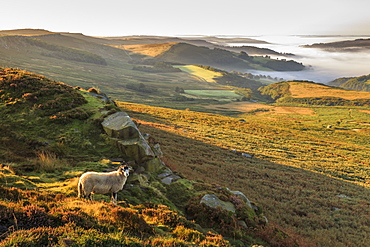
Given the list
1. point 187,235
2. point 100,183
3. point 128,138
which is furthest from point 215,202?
point 128,138

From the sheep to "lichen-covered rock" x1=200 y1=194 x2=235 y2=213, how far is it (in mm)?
5768

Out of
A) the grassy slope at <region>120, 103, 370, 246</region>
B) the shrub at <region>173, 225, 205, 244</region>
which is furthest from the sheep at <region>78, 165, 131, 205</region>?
the grassy slope at <region>120, 103, 370, 246</region>

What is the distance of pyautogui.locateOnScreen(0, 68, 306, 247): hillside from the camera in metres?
6.55

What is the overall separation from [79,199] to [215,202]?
8249 mm

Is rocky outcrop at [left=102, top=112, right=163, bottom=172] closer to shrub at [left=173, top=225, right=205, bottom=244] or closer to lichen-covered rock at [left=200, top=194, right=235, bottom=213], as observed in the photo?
lichen-covered rock at [left=200, top=194, right=235, bottom=213]

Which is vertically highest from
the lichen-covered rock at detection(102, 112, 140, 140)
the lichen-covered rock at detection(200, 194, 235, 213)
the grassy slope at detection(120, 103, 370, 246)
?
the lichen-covered rock at detection(102, 112, 140, 140)

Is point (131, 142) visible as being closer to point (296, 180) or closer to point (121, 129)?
point (121, 129)

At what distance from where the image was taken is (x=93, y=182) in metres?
9.81

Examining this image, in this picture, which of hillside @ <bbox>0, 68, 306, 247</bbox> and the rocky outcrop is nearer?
hillside @ <bbox>0, 68, 306, 247</bbox>

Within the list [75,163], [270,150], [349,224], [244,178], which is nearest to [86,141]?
[75,163]

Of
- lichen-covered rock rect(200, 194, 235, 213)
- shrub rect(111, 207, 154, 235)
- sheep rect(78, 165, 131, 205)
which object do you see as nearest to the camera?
shrub rect(111, 207, 154, 235)

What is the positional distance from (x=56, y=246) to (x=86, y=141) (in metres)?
11.9

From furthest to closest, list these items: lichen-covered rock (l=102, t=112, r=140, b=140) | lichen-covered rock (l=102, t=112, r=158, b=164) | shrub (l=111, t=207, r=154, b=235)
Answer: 1. lichen-covered rock (l=102, t=112, r=140, b=140)
2. lichen-covered rock (l=102, t=112, r=158, b=164)
3. shrub (l=111, t=207, r=154, b=235)

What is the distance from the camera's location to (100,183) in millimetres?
9953
